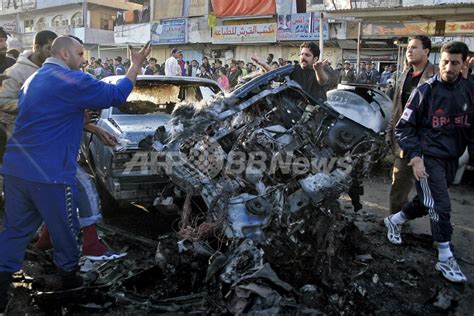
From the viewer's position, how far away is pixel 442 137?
3.59 meters

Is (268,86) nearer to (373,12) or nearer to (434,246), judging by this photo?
(434,246)

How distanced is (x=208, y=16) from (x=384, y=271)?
2153 centimetres

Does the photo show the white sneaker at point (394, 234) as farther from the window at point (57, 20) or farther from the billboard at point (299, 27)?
the window at point (57, 20)

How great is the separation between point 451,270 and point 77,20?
1576 inches

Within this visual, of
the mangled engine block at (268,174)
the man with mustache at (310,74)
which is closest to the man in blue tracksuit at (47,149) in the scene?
the mangled engine block at (268,174)

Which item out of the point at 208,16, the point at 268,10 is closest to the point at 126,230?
the point at 268,10

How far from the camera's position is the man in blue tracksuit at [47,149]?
8.97 ft

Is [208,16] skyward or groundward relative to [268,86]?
skyward

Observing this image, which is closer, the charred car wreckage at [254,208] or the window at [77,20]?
the charred car wreckage at [254,208]

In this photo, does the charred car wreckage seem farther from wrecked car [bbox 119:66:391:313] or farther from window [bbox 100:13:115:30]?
window [bbox 100:13:115:30]

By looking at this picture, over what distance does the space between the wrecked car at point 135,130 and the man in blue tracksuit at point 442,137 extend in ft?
8.27

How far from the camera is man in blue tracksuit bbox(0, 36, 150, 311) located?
2.73 meters

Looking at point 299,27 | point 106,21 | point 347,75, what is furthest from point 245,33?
point 106,21

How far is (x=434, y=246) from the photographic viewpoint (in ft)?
14.1
